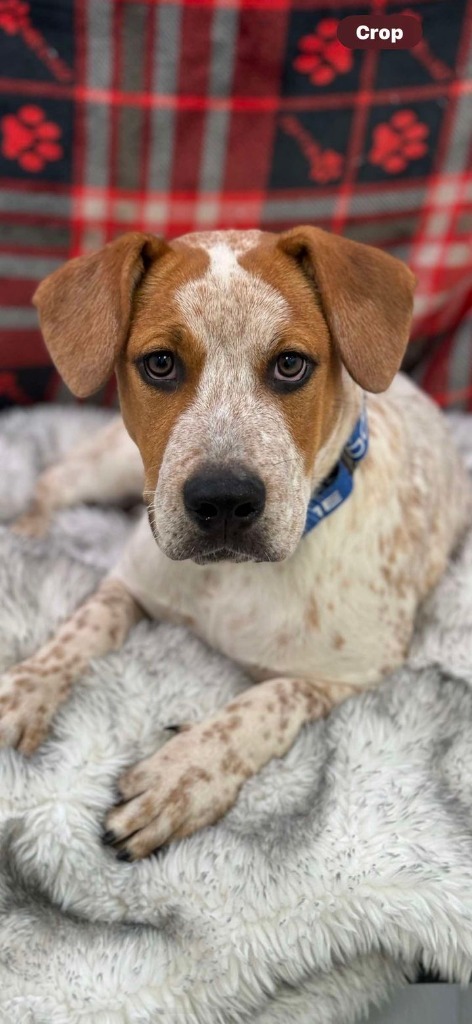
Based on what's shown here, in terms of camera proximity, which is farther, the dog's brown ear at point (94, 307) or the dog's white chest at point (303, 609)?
the dog's white chest at point (303, 609)

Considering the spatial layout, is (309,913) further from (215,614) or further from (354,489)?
(354,489)

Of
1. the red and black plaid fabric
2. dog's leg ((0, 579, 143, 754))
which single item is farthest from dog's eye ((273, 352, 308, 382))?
the red and black plaid fabric

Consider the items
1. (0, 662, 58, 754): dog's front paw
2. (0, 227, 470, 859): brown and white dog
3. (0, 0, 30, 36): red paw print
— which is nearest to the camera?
(0, 227, 470, 859): brown and white dog

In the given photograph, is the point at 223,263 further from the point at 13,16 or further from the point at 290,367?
the point at 13,16

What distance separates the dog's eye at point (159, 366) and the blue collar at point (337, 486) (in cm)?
57

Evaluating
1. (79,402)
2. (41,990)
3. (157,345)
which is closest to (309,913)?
(41,990)

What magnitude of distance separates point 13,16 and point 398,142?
162cm

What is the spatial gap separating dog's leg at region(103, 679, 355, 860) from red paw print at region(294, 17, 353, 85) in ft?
8.16

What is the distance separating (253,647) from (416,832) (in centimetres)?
75

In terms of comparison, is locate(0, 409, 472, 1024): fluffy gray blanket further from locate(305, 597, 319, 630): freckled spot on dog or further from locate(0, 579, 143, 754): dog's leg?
locate(305, 597, 319, 630): freckled spot on dog

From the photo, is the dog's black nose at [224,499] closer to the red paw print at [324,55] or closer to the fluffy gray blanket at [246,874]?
the fluffy gray blanket at [246,874]

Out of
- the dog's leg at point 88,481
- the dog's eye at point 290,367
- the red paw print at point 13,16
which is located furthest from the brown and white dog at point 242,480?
the red paw print at point 13,16

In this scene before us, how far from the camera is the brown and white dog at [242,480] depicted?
238 cm

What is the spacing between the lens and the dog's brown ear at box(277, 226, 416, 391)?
247 cm
